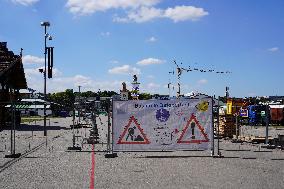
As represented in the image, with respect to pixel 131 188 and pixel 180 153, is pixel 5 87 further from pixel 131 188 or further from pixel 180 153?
pixel 131 188

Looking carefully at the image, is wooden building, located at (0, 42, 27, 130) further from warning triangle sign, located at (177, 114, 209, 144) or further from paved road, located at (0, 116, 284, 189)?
warning triangle sign, located at (177, 114, 209, 144)

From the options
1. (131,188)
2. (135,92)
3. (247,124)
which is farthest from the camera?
(247,124)

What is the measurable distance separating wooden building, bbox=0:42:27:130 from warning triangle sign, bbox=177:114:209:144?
2545 cm

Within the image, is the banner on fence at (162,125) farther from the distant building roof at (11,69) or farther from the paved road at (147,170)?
the distant building roof at (11,69)

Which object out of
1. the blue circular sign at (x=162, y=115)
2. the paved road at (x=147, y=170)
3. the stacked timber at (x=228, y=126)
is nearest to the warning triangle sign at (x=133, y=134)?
the paved road at (x=147, y=170)

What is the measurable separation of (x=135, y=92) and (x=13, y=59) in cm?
1558

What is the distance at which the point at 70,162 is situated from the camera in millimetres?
14383

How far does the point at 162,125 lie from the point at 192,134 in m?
1.13

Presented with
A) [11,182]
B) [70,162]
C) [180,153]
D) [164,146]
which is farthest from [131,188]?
[180,153]

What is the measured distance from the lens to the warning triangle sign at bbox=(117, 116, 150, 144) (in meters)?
15.8

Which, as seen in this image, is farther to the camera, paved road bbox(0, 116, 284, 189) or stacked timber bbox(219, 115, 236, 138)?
stacked timber bbox(219, 115, 236, 138)

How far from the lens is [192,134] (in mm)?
15773

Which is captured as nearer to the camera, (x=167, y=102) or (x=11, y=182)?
(x=11, y=182)

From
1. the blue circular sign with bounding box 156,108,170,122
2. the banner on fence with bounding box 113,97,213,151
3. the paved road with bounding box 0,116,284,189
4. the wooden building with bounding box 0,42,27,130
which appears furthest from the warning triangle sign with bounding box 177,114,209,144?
the wooden building with bounding box 0,42,27,130
